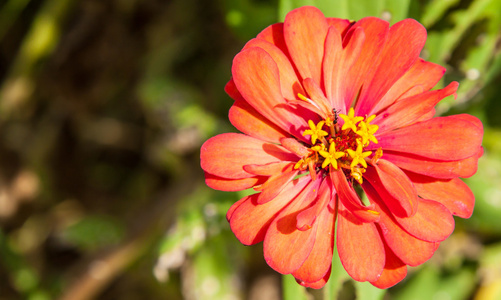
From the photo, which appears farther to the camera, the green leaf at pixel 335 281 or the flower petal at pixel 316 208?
the green leaf at pixel 335 281

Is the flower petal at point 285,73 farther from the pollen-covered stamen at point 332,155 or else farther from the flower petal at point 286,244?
the flower petal at point 286,244

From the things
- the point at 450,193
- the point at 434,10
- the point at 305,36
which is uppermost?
the point at 305,36

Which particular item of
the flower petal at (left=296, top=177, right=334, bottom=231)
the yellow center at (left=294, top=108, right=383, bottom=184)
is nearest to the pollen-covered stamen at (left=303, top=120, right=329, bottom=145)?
the yellow center at (left=294, top=108, right=383, bottom=184)

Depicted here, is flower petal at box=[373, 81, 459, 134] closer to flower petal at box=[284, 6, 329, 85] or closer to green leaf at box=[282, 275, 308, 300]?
flower petal at box=[284, 6, 329, 85]

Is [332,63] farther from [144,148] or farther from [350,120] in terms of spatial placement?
[144,148]

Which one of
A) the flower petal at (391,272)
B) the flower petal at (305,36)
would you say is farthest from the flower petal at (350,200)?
the flower petal at (305,36)

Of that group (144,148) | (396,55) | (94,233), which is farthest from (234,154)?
(144,148)
